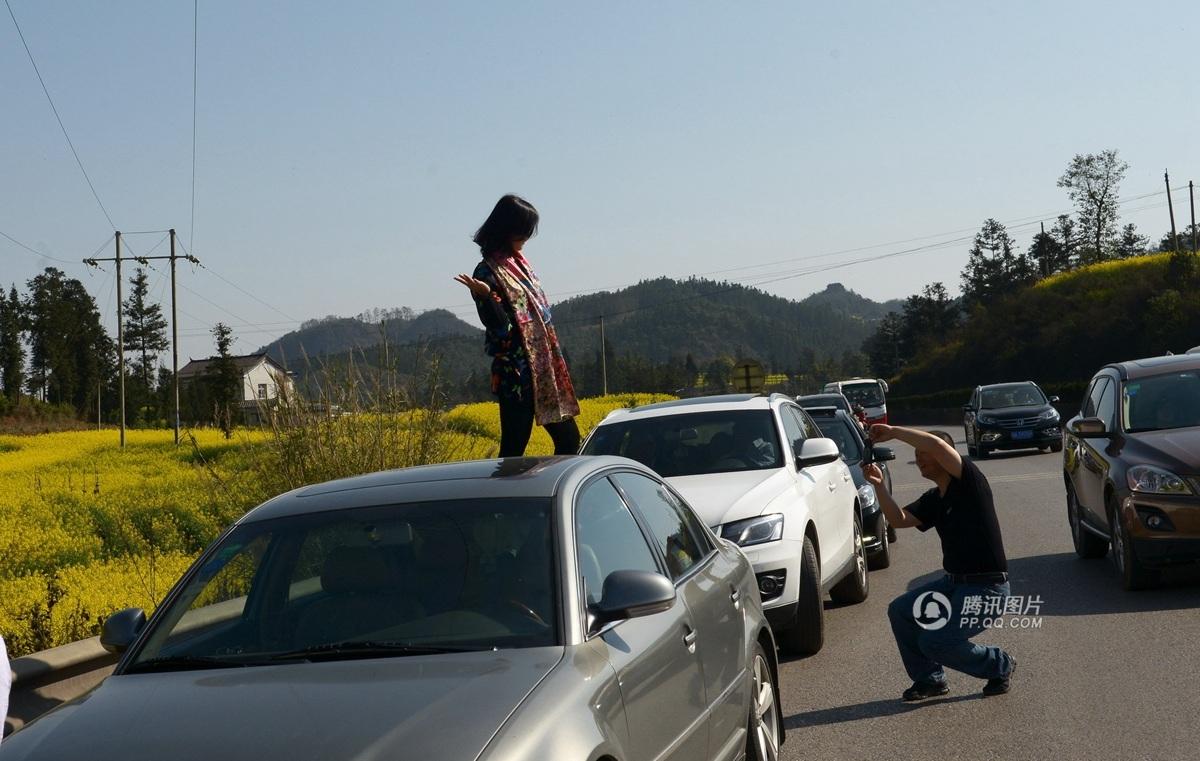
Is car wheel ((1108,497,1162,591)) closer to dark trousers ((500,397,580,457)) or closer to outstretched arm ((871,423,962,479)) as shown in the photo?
outstretched arm ((871,423,962,479))

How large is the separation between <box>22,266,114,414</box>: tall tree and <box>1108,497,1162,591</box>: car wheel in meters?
110

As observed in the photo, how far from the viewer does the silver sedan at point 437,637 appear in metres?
3.58

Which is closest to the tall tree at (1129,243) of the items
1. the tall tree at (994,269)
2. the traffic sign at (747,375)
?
the tall tree at (994,269)

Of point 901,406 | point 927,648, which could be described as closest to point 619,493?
point 927,648

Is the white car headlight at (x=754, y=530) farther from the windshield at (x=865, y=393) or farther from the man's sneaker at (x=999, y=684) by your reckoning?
the windshield at (x=865, y=393)

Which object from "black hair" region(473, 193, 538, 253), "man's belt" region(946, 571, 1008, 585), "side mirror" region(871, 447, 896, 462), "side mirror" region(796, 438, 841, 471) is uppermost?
"black hair" region(473, 193, 538, 253)

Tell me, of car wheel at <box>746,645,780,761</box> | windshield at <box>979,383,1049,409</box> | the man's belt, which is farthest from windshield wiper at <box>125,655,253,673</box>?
windshield at <box>979,383,1049,409</box>

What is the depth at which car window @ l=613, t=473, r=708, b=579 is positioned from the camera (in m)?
5.30

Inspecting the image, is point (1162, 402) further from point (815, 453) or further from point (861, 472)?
point (815, 453)

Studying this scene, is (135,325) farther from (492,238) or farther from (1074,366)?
(492,238)

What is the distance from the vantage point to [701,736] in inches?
187

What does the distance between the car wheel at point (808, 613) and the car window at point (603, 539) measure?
379 cm

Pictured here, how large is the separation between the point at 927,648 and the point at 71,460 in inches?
1215

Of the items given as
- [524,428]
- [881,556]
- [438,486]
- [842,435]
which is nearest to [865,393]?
[842,435]
